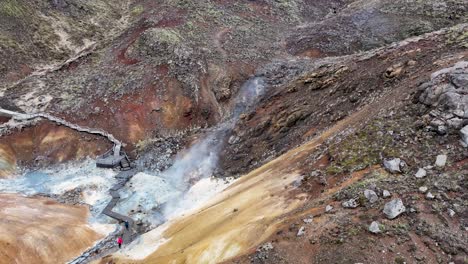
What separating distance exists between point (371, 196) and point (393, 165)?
2.63m

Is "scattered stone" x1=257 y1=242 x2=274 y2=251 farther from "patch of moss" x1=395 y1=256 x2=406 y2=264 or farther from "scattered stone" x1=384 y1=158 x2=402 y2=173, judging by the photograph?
"scattered stone" x1=384 y1=158 x2=402 y2=173

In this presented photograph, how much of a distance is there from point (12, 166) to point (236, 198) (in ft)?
78.4

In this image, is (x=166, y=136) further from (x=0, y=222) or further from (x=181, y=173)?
(x=0, y=222)

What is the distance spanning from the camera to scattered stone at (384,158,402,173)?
66.7 feet

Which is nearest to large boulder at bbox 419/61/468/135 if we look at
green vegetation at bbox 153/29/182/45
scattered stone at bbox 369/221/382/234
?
scattered stone at bbox 369/221/382/234

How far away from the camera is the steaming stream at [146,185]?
108ft

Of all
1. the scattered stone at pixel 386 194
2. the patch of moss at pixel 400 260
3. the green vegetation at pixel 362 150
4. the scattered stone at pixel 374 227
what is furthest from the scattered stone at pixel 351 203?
the patch of moss at pixel 400 260

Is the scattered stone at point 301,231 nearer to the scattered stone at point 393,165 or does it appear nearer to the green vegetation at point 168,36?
the scattered stone at point 393,165

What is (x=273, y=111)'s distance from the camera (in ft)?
127

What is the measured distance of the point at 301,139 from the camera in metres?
31.9

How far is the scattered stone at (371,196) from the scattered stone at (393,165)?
81.2 inches

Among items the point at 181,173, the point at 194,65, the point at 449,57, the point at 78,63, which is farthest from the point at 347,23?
the point at 78,63

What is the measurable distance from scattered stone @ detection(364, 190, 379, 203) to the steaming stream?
15.0m

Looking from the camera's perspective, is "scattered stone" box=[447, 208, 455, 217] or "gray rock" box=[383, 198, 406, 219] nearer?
"scattered stone" box=[447, 208, 455, 217]
